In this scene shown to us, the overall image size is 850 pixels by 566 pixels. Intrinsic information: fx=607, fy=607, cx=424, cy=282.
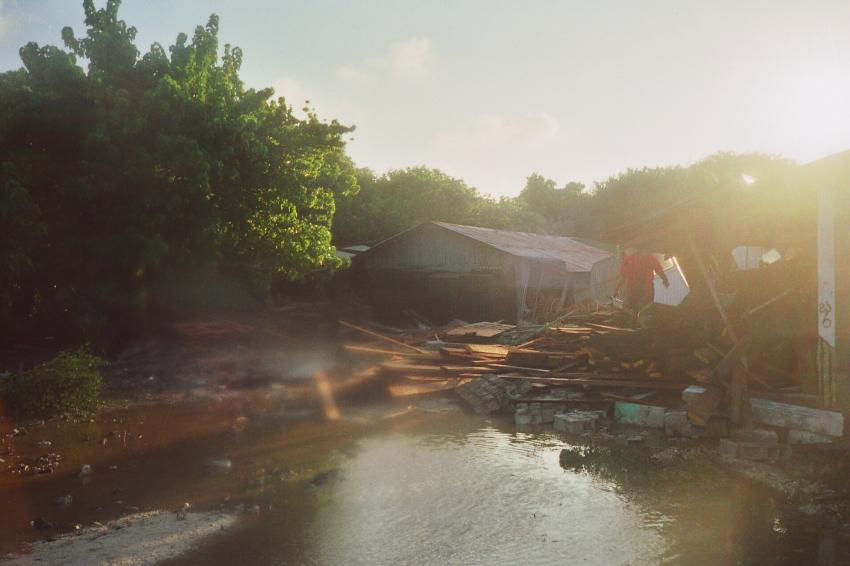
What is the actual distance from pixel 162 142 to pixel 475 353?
951 centimetres

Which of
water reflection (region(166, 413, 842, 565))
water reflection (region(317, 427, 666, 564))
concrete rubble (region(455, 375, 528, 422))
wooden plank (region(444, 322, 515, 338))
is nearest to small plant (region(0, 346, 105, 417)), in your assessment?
water reflection (region(166, 413, 842, 565))

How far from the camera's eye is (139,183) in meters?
15.8

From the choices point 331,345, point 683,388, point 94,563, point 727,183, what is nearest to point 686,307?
point 683,388

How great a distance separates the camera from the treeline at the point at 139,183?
15.5m

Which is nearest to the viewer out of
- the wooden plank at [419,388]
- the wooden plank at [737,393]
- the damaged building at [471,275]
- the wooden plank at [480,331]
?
the wooden plank at [737,393]

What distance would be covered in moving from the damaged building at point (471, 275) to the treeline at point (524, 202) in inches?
194

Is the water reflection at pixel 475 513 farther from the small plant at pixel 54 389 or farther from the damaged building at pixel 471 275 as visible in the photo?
the damaged building at pixel 471 275

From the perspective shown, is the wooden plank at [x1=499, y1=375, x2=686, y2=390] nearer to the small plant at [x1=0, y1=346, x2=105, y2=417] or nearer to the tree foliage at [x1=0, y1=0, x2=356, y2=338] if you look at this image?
the small plant at [x1=0, y1=346, x2=105, y2=417]

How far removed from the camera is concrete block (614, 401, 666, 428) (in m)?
9.56

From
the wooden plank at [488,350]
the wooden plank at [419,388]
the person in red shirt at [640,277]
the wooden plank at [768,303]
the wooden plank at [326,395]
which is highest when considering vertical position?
the person in red shirt at [640,277]

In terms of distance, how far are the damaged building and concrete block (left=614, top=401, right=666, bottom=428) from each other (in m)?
12.1

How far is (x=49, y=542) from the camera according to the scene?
5.73 meters

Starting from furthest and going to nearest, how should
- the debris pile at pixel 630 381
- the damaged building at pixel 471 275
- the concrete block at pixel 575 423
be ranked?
the damaged building at pixel 471 275, the concrete block at pixel 575 423, the debris pile at pixel 630 381

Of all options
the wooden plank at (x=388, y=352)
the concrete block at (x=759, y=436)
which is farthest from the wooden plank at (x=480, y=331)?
the concrete block at (x=759, y=436)
